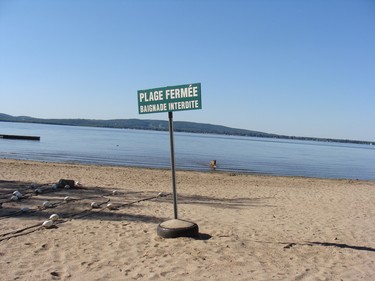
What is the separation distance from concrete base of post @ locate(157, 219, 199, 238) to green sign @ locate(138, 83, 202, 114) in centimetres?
193

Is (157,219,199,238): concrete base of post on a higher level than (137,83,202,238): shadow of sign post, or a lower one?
lower

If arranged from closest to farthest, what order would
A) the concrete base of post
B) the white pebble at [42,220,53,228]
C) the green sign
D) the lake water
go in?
the green sign
the concrete base of post
the white pebble at [42,220,53,228]
the lake water

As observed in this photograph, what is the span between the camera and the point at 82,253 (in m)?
5.43

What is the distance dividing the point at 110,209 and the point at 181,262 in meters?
4.10

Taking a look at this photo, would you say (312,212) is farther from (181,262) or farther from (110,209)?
(181,262)

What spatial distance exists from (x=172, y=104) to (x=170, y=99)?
0.31ft

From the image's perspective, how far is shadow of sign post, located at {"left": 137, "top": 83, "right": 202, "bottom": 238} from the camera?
5879 millimetres

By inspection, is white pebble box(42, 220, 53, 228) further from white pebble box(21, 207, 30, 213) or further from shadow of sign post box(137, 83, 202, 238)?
shadow of sign post box(137, 83, 202, 238)

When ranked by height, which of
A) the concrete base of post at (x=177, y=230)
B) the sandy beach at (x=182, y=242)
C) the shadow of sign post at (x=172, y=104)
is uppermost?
the shadow of sign post at (x=172, y=104)

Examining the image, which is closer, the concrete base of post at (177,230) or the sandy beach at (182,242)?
the sandy beach at (182,242)

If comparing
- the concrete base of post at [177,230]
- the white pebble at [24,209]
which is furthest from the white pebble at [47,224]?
the concrete base of post at [177,230]

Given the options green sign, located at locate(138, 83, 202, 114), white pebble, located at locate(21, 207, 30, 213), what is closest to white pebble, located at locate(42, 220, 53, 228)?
white pebble, located at locate(21, 207, 30, 213)

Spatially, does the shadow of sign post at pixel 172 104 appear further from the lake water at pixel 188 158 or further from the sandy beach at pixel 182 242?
the lake water at pixel 188 158

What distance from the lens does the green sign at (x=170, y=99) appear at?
5.85m
